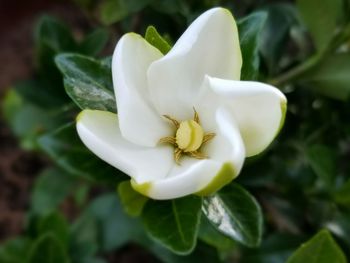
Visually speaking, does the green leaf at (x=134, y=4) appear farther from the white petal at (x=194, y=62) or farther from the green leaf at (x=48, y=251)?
the green leaf at (x=48, y=251)

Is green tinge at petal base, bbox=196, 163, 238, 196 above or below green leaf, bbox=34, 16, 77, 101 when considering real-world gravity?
above

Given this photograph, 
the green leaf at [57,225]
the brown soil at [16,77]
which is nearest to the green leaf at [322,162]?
the green leaf at [57,225]

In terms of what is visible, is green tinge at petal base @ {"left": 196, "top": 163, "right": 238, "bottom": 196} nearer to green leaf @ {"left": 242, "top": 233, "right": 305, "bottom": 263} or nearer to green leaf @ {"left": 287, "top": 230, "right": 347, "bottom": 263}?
green leaf @ {"left": 287, "top": 230, "right": 347, "bottom": 263}

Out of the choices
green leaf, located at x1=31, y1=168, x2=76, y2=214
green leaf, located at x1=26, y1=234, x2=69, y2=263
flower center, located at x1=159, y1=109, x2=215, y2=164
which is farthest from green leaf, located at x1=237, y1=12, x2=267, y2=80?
green leaf, located at x1=31, y1=168, x2=76, y2=214

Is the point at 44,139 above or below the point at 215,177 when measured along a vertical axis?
below

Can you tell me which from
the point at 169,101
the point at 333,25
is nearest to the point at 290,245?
the point at 333,25

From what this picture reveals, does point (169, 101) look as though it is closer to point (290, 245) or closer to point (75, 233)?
point (290, 245)
